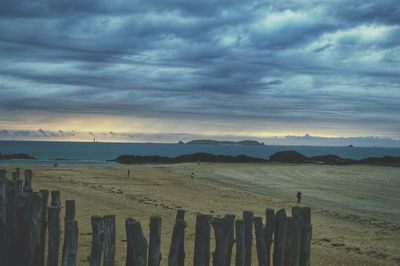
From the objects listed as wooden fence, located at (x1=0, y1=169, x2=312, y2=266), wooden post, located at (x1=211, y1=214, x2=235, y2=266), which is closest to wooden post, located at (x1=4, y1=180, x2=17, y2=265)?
wooden fence, located at (x1=0, y1=169, x2=312, y2=266)

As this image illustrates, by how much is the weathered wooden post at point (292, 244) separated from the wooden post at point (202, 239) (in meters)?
1.24

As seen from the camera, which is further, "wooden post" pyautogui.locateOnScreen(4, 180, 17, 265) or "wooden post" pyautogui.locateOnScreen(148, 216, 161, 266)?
"wooden post" pyautogui.locateOnScreen(4, 180, 17, 265)

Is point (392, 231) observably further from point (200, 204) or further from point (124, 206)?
point (124, 206)

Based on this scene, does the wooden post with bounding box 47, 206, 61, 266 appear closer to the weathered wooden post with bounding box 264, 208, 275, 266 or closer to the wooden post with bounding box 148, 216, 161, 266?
the wooden post with bounding box 148, 216, 161, 266

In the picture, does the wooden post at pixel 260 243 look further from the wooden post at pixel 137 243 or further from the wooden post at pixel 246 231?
the wooden post at pixel 137 243

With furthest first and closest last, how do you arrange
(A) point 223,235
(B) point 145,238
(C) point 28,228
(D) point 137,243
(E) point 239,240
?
(C) point 28,228 → (E) point 239,240 → (A) point 223,235 → (B) point 145,238 → (D) point 137,243

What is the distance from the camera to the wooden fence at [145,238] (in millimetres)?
5957

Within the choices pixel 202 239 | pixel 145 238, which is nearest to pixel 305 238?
pixel 202 239

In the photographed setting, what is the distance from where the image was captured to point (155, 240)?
19.7 feet

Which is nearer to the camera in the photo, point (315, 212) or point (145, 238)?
point (145, 238)

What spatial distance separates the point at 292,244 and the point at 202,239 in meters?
1.39

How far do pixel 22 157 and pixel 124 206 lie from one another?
65428 millimetres

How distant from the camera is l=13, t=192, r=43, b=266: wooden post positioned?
6.62 m

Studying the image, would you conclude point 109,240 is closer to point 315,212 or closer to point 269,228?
point 269,228
